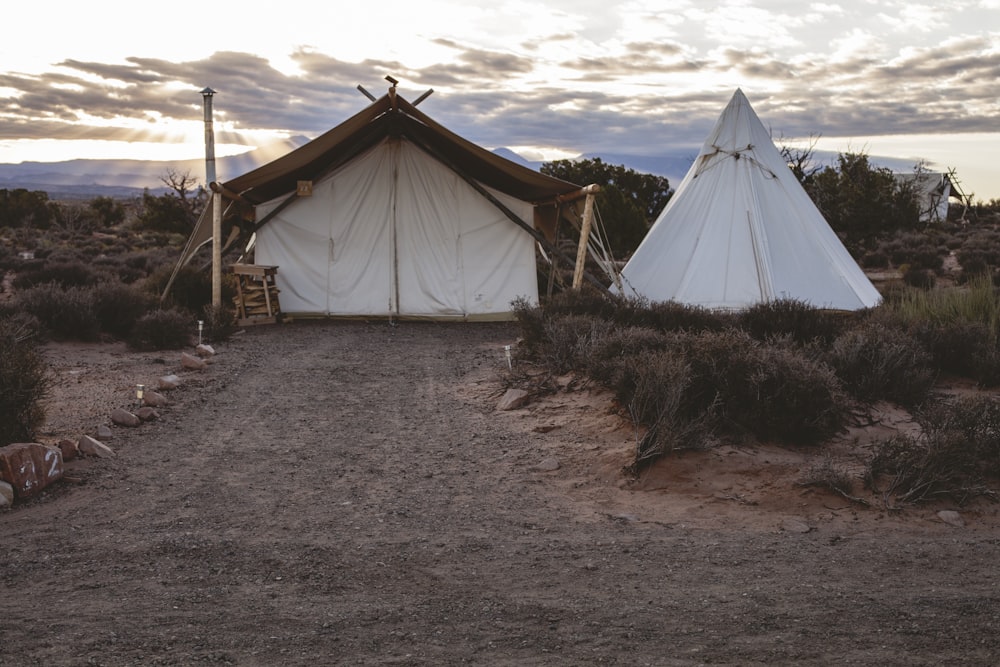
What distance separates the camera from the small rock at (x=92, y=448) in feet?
20.0

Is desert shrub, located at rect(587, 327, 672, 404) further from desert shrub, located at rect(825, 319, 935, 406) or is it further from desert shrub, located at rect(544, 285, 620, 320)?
desert shrub, located at rect(544, 285, 620, 320)

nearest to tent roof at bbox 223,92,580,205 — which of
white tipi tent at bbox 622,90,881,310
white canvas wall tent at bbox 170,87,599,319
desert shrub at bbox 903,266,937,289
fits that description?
white canvas wall tent at bbox 170,87,599,319

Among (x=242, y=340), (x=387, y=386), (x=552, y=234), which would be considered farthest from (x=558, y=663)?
(x=552, y=234)

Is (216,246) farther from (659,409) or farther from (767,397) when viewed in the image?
(767,397)

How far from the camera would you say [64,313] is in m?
11.3

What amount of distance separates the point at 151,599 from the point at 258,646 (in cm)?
73

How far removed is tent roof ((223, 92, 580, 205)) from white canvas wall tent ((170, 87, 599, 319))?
1.4 inches

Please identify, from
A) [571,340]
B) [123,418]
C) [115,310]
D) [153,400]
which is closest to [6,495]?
[123,418]

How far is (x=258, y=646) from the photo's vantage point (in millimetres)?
3260

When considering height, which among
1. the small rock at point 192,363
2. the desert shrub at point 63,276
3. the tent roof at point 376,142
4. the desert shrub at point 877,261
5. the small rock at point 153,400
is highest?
the tent roof at point 376,142

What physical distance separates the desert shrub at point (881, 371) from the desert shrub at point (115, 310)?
874cm

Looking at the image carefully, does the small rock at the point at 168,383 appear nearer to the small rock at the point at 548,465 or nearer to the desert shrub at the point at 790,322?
the small rock at the point at 548,465

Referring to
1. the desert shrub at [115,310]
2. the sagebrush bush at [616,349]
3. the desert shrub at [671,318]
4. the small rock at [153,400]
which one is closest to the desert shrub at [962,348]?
the desert shrub at [671,318]

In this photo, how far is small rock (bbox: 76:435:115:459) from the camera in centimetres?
608
